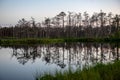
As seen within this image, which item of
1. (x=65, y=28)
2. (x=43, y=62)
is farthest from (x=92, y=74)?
(x=65, y=28)

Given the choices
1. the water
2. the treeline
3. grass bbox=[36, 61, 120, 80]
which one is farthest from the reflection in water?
the treeline

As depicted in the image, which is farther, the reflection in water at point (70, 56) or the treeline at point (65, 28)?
the treeline at point (65, 28)

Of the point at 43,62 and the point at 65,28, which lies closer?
the point at 43,62

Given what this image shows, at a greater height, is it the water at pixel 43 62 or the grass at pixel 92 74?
the grass at pixel 92 74

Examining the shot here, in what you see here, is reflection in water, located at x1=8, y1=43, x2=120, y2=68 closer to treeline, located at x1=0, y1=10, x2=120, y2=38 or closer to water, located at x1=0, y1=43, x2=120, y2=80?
water, located at x1=0, y1=43, x2=120, y2=80

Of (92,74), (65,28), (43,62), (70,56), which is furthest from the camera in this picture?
(65,28)

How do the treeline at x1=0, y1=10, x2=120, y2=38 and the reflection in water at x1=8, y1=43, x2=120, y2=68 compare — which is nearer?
the reflection in water at x1=8, y1=43, x2=120, y2=68

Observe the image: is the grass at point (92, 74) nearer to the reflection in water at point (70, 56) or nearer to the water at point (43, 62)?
the water at point (43, 62)

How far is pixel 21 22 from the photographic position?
84.2m

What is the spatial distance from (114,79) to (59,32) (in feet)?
246

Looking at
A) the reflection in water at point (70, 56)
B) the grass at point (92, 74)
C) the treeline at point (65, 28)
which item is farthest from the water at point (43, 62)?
the treeline at point (65, 28)

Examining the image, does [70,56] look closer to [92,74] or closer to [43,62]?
[43,62]

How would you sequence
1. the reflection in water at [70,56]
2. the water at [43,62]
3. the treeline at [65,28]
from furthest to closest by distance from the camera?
the treeline at [65,28], the reflection in water at [70,56], the water at [43,62]

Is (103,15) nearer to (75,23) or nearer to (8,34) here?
(75,23)
